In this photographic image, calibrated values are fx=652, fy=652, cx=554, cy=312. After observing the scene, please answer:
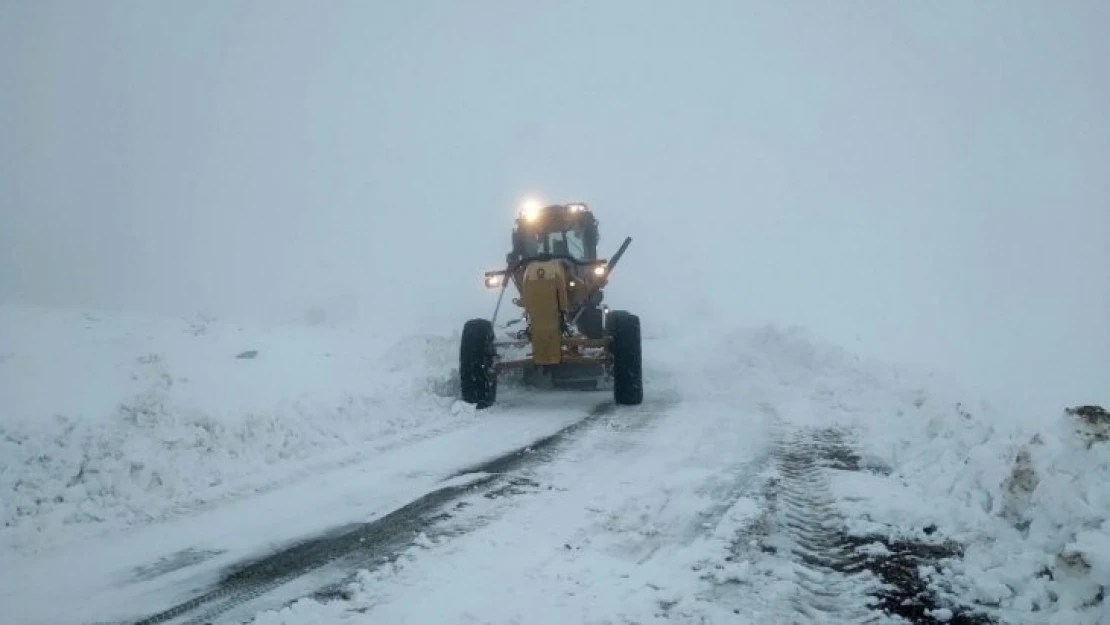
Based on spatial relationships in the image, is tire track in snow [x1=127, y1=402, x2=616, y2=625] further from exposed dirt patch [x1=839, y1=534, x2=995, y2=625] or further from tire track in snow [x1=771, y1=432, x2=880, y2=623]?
exposed dirt patch [x1=839, y1=534, x2=995, y2=625]

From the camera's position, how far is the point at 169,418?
5836 mm

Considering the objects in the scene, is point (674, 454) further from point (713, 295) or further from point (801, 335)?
point (713, 295)

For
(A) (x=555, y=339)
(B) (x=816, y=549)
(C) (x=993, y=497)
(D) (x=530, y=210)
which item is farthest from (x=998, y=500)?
(D) (x=530, y=210)

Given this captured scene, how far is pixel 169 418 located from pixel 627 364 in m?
5.34

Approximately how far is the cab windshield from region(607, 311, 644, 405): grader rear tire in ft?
9.91

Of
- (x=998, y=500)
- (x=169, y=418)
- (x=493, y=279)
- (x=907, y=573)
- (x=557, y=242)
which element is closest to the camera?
(x=907, y=573)

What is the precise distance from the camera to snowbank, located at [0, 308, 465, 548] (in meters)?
4.57

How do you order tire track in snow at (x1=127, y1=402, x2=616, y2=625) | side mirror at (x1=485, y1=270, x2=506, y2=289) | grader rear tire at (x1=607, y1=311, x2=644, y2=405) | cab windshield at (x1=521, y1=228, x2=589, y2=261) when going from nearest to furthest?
1. tire track in snow at (x1=127, y1=402, x2=616, y2=625)
2. grader rear tire at (x1=607, y1=311, x2=644, y2=405)
3. side mirror at (x1=485, y1=270, x2=506, y2=289)
4. cab windshield at (x1=521, y1=228, x2=589, y2=261)

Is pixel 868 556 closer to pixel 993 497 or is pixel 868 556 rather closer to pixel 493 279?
pixel 993 497

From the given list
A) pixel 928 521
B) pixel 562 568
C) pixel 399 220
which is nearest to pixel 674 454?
pixel 928 521

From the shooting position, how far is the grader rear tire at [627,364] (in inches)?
345

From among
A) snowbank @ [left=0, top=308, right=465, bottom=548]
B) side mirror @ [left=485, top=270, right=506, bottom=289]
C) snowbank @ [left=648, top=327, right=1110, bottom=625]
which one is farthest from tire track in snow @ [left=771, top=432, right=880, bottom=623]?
side mirror @ [left=485, top=270, right=506, bottom=289]

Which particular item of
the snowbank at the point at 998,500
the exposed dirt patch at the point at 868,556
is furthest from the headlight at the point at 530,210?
the exposed dirt patch at the point at 868,556

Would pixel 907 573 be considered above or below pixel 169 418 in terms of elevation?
below
